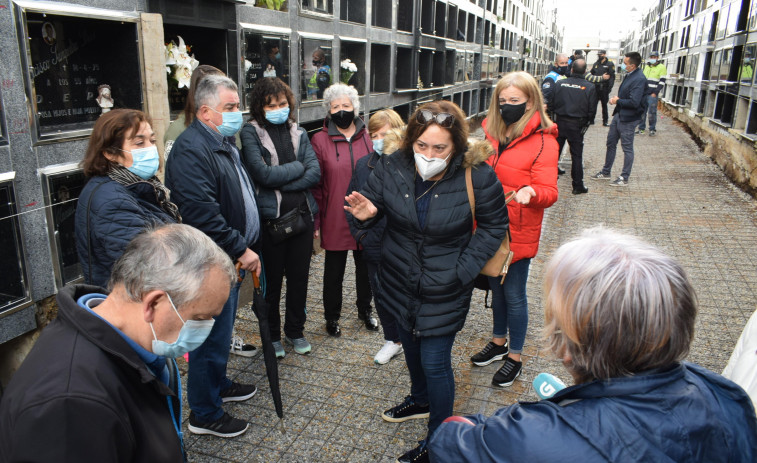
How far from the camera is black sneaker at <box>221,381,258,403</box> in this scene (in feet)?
11.0

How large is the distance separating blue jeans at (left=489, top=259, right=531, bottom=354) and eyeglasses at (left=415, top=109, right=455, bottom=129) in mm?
1171

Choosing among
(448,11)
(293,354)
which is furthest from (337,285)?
(448,11)

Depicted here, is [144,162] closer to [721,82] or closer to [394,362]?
[394,362]

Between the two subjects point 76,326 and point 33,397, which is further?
point 76,326

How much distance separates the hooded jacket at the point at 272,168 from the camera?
3.52m

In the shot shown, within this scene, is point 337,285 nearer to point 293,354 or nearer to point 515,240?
point 293,354

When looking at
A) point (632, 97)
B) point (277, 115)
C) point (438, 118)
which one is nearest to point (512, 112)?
point (438, 118)

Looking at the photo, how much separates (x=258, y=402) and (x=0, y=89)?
225 centimetres

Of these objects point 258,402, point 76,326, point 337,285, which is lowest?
point 258,402

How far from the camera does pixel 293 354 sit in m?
3.95

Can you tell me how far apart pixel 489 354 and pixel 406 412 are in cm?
89

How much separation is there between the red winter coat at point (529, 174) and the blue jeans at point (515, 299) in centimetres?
10

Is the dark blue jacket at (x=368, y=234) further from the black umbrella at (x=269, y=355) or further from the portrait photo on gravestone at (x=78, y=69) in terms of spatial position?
the portrait photo on gravestone at (x=78, y=69)

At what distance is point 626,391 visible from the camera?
4.00 feet
